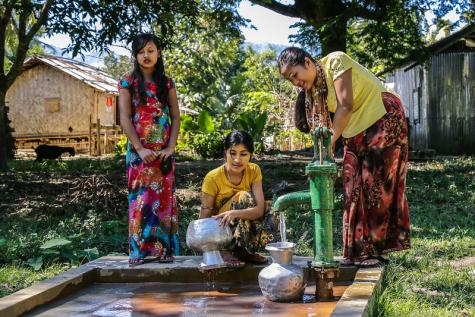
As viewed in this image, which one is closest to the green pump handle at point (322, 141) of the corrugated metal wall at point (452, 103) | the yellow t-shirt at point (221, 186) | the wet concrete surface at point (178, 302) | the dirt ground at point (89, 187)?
the wet concrete surface at point (178, 302)

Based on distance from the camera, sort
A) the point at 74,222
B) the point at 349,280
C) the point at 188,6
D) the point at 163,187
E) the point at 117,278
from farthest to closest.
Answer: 1. the point at 188,6
2. the point at 74,222
3. the point at 163,187
4. the point at 117,278
5. the point at 349,280

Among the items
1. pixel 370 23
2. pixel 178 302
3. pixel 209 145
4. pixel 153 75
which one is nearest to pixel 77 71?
pixel 209 145

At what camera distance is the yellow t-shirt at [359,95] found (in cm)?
370

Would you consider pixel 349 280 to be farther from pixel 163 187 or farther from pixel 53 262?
pixel 53 262

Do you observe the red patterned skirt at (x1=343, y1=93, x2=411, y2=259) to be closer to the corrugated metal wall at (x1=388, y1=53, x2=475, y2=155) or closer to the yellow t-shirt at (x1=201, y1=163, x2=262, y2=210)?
the yellow t-shirt at (x1=201, y1=163, x2=262, y2=210)

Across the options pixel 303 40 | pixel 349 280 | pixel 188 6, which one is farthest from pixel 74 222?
pixel 303 40

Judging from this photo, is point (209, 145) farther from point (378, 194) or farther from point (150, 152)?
point (378, 194)

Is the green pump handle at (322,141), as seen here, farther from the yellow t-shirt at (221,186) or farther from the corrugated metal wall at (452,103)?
the corrugated metal wall at (452,103)

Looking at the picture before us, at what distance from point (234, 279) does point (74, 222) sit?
313 centimetres

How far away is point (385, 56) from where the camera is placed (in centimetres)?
1272

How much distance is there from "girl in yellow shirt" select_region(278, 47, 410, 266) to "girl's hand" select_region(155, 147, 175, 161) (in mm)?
925

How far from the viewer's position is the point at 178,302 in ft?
11.3

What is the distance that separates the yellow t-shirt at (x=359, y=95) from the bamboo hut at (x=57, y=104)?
21.6m

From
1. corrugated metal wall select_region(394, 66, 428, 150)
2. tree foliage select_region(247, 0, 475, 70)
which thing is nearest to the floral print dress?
tree foliage select_region(247, 0, 475, 70)
